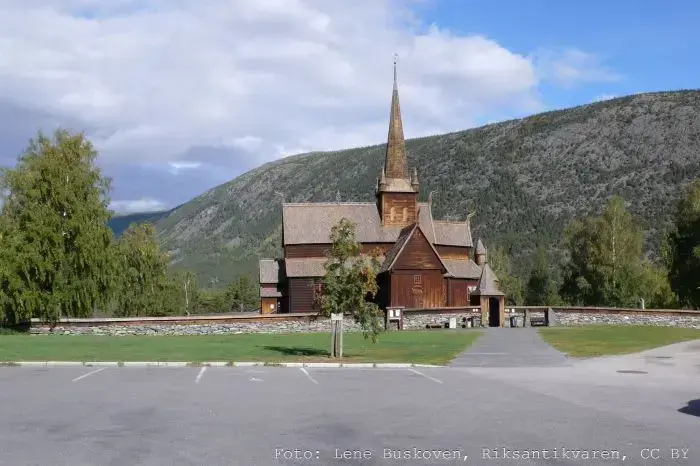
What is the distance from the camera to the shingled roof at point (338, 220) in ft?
237

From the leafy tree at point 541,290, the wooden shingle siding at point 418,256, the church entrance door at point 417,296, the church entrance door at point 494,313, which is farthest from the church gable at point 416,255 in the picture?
the leafy tree at point 541,290

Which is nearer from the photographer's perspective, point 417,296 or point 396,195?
point 417,296

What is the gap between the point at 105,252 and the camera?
50.3m

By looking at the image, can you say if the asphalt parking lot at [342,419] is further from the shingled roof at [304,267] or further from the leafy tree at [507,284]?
the leafy tree at [507,284]

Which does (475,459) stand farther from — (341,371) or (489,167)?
(489,167)

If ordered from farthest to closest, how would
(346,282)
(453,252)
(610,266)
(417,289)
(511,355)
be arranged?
(453,252) < (610,266) < (417,289) < (511,355) < (346,282)

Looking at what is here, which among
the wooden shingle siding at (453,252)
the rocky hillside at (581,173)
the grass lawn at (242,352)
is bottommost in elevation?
the grass lawn at (242,352)

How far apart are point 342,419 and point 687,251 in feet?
211

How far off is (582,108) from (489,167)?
90.9 ft

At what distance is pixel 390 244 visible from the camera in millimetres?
72562

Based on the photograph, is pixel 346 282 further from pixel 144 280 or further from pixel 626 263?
pixel 626 263

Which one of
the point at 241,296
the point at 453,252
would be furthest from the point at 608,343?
the point at 241,296

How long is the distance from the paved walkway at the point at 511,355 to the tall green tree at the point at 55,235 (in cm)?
2665

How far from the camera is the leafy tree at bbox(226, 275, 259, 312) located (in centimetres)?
11681
